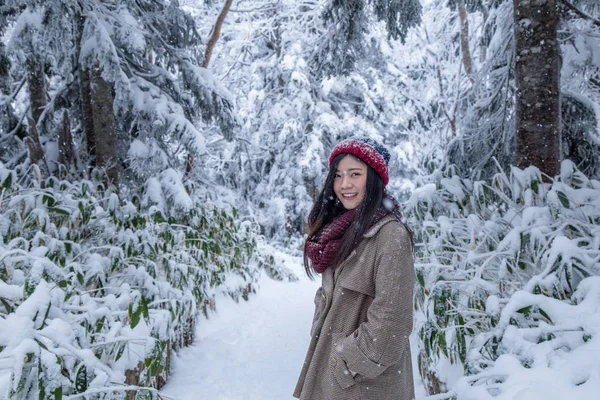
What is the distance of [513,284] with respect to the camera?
232 cm

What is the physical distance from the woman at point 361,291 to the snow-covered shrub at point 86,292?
0.86 metres

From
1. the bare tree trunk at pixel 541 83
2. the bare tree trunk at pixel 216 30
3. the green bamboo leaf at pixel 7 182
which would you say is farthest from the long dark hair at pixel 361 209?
the bare tree trunk at pixel 216 30

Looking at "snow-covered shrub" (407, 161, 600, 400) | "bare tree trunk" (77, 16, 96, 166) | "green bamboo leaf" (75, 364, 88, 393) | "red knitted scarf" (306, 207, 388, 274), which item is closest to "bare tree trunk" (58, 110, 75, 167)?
"bare tree trunk" (77, 16, 96, 166)

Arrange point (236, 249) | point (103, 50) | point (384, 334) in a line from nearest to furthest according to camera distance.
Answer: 1. point (384, 334)
2. point (103, 50)
3. point (236, 249)

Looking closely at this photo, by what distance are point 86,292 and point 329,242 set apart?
1.49 metres

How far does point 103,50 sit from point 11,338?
140 inches

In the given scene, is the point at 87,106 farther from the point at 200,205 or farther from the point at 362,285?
the point at 362,285

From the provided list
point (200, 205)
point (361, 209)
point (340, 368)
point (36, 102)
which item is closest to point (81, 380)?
point (340, 368)

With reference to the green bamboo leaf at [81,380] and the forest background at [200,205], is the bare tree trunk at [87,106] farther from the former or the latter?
the green bamboo leaf at [81,380]

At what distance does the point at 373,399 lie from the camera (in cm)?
159

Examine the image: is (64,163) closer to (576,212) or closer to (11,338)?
(11,338)

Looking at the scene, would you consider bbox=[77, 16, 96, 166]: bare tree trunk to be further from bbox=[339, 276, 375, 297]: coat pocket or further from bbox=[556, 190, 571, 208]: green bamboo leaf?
bbox=[556, 190, 571, 208]: green bamboo leaf

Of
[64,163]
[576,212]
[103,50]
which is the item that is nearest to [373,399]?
[576,212]

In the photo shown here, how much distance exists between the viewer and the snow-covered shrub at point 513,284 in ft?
5.54
